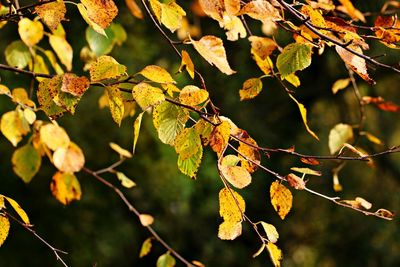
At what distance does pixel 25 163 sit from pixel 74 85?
496mm

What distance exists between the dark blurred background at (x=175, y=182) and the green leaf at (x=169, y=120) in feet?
7.69

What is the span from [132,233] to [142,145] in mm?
427

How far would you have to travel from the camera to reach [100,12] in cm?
61

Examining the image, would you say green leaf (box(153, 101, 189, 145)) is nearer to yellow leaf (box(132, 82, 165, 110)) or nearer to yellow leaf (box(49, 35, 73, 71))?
yellow leaf (box(132, 82, 165, 110))

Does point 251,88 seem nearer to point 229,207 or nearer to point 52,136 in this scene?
point 229,207

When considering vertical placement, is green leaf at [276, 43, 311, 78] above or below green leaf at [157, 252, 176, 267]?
above

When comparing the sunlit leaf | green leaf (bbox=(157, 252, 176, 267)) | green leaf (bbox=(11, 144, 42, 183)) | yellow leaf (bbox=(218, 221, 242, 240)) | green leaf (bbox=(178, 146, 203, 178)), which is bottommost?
green leaf (bbox=(157, 252, 176, 267))

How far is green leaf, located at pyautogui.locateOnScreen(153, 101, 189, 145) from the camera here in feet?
2.03

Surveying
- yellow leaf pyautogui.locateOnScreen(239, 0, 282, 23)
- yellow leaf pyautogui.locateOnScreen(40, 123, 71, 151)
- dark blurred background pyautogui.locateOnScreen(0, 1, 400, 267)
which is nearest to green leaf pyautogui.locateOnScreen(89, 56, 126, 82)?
yellow leaf pyautogui.locateOnScreen(239, 0, 282, 23)

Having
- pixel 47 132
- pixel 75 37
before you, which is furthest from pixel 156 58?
pixel 47 132

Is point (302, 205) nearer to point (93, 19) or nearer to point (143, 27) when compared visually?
point (143, 27)

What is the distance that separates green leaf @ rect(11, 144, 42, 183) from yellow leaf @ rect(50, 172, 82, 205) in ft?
0.13

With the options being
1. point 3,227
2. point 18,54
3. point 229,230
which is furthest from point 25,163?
point 229,230

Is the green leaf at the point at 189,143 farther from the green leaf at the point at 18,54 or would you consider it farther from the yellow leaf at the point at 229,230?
the green leaf at the point at 18,54
